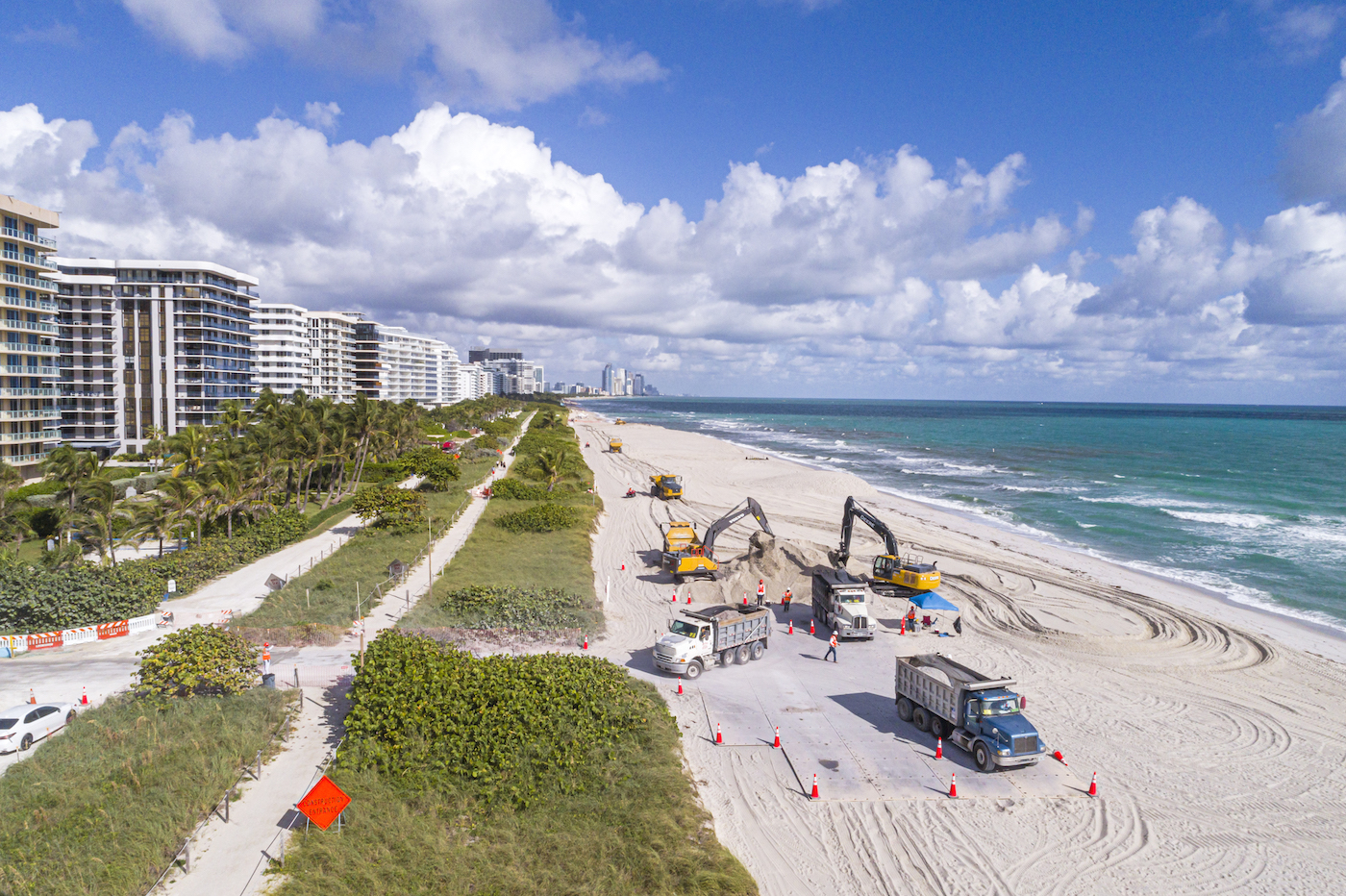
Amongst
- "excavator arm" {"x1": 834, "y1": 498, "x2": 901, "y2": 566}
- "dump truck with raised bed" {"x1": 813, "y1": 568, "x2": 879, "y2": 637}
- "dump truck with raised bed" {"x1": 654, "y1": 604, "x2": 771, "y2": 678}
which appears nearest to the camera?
"dump truck with raised bed" {"x1": 654, "y1": 604, "x2": 771, "y2": 678}

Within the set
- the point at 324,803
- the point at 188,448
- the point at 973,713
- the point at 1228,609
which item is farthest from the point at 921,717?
the point at 188,448

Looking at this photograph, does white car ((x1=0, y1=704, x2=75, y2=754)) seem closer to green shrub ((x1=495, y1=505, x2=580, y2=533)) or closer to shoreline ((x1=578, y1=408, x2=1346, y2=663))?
green shrub ((x1=495, y1=505, x2=580, y2=533))

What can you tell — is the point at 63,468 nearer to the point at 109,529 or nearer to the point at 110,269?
the point at 109,529

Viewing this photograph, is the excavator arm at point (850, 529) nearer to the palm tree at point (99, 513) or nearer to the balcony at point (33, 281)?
the palm tree at point (99, 513)

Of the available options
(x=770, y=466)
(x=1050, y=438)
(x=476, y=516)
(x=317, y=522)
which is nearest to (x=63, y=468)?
(x=317, y=522)

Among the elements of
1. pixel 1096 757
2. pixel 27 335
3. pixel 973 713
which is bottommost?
pixel 1096 757

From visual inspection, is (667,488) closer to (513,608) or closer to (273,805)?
(513,608)

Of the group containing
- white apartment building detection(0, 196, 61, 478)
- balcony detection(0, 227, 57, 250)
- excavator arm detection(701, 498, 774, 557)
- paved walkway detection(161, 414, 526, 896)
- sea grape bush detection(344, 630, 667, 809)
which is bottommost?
paved walkway detection(161, 414, 526, 896)

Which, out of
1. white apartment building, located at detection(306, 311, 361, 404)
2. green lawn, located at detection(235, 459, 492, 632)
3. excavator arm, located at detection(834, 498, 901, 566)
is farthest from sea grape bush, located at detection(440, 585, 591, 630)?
white apartment building, located at detection(306, 311, 361, 404)
